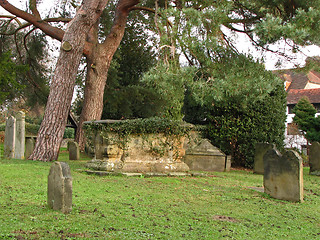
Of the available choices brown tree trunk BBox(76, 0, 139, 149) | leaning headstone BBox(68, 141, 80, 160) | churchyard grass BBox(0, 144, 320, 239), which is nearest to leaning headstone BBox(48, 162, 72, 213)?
churchyard grass BBox(0, 144, 320, 239)

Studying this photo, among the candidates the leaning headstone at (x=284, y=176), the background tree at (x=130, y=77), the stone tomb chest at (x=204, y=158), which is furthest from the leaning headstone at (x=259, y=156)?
the background tree at (x=130, y=77)

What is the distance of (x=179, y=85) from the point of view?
11.2 metres

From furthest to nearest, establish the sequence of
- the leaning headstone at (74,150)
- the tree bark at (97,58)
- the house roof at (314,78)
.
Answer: the house roof at (314,78), the tree bark at (97,58), the leaning headstone at (74,150)

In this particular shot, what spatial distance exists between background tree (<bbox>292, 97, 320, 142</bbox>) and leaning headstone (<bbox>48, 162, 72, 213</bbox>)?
26570 mm

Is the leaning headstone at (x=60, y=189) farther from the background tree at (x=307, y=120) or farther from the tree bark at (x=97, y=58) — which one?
the background tree at (x=307, y=120)

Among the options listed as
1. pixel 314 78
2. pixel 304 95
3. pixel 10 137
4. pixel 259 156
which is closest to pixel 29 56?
pixel 10 137

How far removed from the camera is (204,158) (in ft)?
41.9

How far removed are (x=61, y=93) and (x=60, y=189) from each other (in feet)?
24.3

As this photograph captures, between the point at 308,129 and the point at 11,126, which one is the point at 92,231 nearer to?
the point at 11,126

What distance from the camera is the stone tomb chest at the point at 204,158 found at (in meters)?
12.7

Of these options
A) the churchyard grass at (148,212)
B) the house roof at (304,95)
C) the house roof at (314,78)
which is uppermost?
the house roof at (314,78)

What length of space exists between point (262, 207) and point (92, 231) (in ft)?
11.8

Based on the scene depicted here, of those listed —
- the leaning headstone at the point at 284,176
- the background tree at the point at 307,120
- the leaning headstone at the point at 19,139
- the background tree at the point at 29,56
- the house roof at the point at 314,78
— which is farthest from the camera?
the house roof at the point at 314,78

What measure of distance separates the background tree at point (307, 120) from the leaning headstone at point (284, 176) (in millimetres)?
22531
